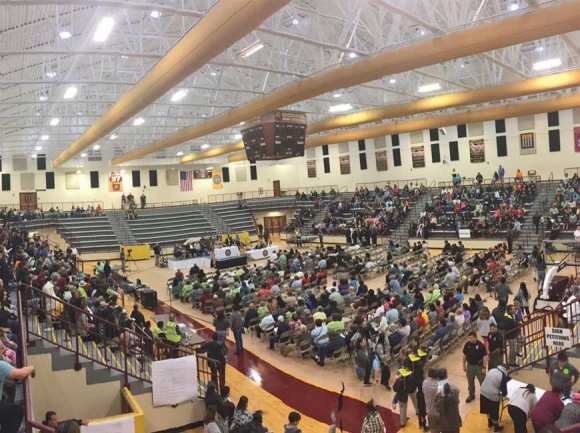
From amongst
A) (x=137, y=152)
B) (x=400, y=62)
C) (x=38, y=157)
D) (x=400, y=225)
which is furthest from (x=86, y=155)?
(x=400, y=62)

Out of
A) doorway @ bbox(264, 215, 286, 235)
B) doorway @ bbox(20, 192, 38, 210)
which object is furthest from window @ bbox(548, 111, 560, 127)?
doorway @ bbox(20, 192, 38, 210)

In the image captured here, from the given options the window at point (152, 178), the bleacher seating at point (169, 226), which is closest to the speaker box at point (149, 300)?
the bleacher seating at point (169, 226)

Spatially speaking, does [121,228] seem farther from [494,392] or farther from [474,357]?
[494,392]

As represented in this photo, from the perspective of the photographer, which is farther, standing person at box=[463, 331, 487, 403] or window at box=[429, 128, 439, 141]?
window at box=[429, 128, 439, 141]

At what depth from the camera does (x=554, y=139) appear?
33188 millimetres

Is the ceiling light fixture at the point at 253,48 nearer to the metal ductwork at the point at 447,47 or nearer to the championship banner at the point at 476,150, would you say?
the metal ductwork at the point at 447,47

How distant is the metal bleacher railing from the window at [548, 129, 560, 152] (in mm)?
31252

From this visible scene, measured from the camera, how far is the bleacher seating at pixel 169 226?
116ft

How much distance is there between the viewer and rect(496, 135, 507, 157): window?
35531 millimetres

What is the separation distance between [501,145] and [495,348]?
3062 cm

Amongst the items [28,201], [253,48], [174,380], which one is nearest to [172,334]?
[174,380]

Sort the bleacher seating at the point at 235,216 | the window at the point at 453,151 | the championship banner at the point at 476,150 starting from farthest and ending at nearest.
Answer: the bleacher seating at the point at 235,216 → the window at the point at 453,151 → the championship banner at the point at 476,150

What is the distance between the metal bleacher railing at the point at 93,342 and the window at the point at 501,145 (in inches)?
1248

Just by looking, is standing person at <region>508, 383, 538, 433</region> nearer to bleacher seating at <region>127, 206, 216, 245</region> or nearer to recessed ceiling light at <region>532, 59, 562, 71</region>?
recessed ceiling light at <region>532, 59, 562, 71</region>
